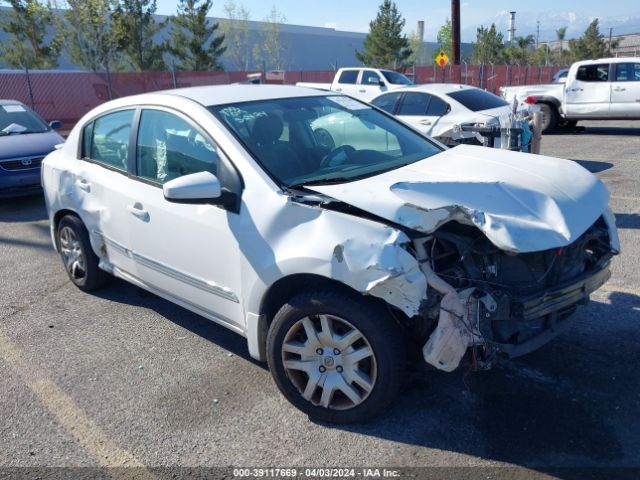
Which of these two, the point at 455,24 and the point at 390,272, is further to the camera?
the point at 455,24

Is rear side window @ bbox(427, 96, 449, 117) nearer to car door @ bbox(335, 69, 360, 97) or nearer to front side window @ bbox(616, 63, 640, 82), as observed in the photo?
front side window @ bbox(616, 63, 640, 82)

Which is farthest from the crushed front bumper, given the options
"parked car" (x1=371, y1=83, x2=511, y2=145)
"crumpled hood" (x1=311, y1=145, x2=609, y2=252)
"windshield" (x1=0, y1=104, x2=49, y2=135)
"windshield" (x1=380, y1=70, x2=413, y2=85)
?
"windshield" (x1=380, y1=70, x2=413, y2=85)

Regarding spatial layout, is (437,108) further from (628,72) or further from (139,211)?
(628,72)

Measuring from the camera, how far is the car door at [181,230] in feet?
11.4

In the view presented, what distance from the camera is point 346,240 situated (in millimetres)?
2873

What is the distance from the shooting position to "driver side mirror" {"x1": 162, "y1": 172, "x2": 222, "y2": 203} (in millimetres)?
3205

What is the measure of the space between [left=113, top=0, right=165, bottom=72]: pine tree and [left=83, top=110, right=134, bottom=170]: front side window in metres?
22.9

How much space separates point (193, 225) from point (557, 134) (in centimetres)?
1496

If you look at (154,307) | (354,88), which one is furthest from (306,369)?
(354,88)

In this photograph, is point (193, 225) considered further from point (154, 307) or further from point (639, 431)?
point (639, 431)

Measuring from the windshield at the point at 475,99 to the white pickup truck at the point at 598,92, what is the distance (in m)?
5.16

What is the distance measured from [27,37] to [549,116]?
71.7ft

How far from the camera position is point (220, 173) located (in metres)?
3.47

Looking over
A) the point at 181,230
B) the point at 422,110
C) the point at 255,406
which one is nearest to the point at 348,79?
the point at 422,110
